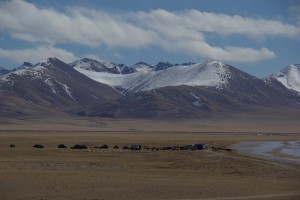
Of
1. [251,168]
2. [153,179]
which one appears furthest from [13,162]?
[251,168]

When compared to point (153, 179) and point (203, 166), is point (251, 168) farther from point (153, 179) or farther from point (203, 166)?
point (153, 179)

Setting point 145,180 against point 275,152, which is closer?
point 145,180

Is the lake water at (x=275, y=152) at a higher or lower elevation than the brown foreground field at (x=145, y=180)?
higher

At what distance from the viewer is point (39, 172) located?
38781 millimetres

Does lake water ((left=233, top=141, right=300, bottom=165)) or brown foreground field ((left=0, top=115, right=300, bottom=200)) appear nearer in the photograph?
brown foreground field ((left=0, top=115, right=300, bottom=200))

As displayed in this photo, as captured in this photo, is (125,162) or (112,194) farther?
(125,162)

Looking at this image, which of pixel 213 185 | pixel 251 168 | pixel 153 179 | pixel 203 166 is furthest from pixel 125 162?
pixel 213 185

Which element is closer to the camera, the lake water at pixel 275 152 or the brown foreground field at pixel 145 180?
the brown foreground field at pixel 145 180

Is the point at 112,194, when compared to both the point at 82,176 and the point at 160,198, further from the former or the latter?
the point at 82,176

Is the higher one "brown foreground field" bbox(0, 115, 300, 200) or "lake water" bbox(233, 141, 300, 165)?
"lake water" bbox(233, 141, 300, 165)

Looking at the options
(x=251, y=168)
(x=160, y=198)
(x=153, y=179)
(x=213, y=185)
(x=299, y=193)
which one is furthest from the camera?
(x=251, y=168)

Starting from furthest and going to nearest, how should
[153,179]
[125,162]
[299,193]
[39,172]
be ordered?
1. [125,162]
2. [39,172]
3. [153,179]
4. [299,193]

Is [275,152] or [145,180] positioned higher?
[275,152]

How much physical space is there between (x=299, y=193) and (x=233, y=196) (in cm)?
359
